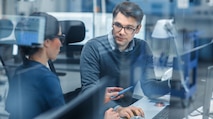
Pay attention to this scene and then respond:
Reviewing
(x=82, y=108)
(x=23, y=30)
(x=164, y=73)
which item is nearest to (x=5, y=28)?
(x=23, y=30)

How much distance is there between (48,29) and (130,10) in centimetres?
39

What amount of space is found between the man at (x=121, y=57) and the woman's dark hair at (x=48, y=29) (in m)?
0.24

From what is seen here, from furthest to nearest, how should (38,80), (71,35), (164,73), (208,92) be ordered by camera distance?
(164,73) → (71,35) → (208,92) → (38,80)

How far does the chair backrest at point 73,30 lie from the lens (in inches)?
63.7

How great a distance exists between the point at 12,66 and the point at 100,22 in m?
0.45

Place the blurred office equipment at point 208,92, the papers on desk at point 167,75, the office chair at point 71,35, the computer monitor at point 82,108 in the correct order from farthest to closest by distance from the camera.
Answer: the papers on desk at point 167,75, the office chair at point 71,35, the blurred office equipment at point 208,92, the computer monitor at point 82,108

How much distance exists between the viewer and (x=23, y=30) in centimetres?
145

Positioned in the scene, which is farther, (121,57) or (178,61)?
(178,61)

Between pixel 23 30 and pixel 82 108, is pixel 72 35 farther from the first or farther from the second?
pixel 82 108

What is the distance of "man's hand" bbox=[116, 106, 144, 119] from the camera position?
5.50 ft

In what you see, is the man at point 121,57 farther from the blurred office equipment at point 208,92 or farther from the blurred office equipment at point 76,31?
the blurred office equipment at point 208,92

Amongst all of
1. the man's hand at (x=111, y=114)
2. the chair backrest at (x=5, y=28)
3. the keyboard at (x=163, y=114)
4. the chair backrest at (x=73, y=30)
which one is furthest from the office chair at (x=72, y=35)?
the keyboard at (x=163, y=114)

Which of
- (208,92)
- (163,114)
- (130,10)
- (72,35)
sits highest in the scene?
(130,10)

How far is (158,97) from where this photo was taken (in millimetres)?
1835
